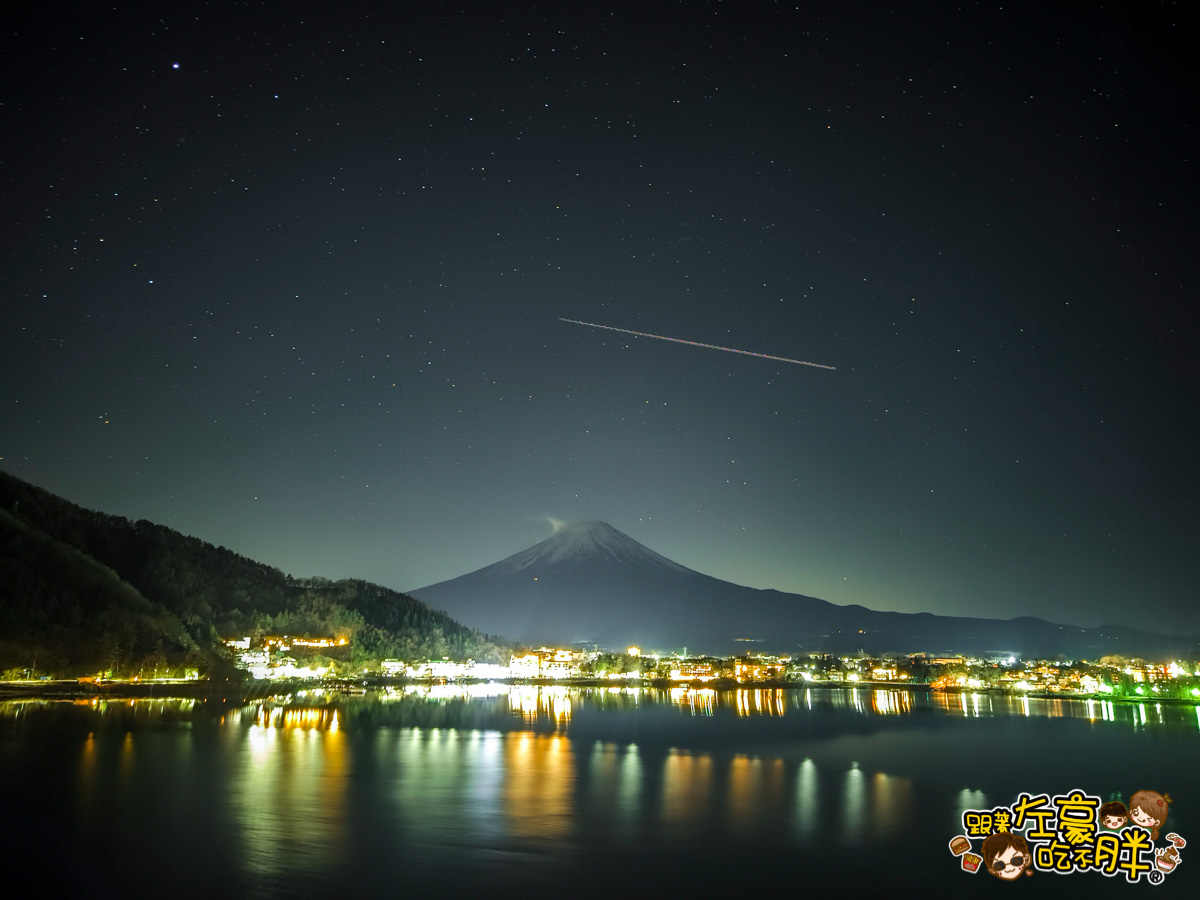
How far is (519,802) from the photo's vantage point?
18.5 metres

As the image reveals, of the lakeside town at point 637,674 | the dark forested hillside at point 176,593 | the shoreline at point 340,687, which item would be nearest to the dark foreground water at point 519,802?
the shoreline at point 340,687

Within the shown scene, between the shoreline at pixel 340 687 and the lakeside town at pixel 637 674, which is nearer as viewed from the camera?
the shoreline at pixel 340 687

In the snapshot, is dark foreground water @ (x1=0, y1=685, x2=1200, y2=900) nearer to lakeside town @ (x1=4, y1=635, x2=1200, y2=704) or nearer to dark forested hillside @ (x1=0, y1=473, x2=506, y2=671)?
dark forested hillside @ (x1=0, y1=473, x2=506, y2=671)

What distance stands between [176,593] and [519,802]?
64309 mm

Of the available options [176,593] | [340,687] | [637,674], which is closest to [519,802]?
[340,687]

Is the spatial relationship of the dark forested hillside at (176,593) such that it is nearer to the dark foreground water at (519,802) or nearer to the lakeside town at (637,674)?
the lakeside town at (637,674)

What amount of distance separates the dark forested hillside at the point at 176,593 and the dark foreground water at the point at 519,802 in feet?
55.5

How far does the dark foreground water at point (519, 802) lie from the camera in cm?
1239

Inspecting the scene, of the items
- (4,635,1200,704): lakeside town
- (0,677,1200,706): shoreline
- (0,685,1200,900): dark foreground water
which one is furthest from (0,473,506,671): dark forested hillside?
(0,685,1200,900): dark foreground water

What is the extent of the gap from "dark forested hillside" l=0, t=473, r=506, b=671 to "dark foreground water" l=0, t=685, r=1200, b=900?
16907 mm

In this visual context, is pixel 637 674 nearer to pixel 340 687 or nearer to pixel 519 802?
pixel 340 687

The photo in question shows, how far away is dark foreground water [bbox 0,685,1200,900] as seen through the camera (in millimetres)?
12391

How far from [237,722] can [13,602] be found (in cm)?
2111

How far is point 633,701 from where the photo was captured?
62.1 meters
